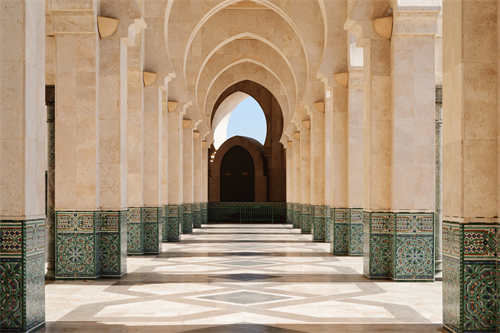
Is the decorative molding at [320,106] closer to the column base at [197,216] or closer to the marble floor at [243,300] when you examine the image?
the marble floor at [243,300]

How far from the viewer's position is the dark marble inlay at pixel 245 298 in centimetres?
615

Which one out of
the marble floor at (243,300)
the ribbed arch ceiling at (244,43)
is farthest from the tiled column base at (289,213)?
the marble floor at (243,300)

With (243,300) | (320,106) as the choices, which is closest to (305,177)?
(320,106)

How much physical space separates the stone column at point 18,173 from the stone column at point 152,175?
633 centimetres

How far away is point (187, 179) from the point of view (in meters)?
18.1

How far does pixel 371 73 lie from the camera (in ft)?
25.8

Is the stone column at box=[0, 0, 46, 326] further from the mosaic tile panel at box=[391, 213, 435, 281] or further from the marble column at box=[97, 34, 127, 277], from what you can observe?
the mosaic tile panel at box=[391, 213, 435, 281]

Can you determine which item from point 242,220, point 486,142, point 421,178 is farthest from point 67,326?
point 242,220

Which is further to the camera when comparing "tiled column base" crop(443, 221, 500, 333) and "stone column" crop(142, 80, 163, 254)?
"stone column" crop(142, 80, 163, 254)

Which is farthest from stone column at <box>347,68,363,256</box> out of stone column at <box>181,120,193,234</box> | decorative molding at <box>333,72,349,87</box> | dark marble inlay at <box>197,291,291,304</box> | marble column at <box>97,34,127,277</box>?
stone column at <box>181,120,193,234</box>

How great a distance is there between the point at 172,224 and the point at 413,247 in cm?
803

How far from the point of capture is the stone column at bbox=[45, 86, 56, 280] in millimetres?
7699

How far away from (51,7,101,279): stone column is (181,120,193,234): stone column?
9.90 metres

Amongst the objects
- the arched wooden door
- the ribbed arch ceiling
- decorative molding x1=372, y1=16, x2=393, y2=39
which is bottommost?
the arched wooden door
